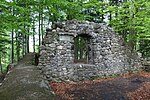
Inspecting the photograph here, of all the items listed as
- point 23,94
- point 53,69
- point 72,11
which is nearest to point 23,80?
point 23,94

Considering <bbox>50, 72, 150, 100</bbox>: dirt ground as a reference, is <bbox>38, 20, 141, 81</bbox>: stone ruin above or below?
above

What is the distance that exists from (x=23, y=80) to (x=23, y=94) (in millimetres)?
1560

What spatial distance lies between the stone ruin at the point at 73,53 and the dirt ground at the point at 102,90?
61cm

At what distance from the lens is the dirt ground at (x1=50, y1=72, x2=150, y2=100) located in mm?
7676

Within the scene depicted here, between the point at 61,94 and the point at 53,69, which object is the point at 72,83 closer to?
the point at 53,69

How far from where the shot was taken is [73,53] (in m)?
10.3

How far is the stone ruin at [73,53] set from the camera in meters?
9.63

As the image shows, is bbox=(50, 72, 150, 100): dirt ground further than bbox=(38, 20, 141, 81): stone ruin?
No

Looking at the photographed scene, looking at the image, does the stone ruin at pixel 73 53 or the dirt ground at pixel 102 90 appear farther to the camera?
the stone ruin at pixel 73 53

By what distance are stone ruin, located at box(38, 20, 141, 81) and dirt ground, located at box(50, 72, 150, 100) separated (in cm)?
61

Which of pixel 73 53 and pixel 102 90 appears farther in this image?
pixel 73 53

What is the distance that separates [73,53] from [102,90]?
264 cm

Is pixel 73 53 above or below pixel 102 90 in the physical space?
above

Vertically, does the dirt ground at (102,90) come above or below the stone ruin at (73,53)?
below
